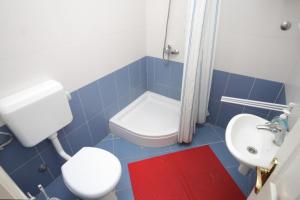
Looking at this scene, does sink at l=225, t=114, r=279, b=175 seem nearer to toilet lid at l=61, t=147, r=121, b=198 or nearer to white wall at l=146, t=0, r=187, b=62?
toilet lid at l=61, t=147, r=121, b=198

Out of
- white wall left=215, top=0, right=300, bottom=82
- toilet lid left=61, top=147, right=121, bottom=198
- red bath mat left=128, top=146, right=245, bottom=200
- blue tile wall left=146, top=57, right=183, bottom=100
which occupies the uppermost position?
white wall left=215, top=0, right=300, bottom=82

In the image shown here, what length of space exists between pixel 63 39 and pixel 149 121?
128cm

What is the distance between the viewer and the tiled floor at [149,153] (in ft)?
4.96

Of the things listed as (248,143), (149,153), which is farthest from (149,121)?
(248,143)

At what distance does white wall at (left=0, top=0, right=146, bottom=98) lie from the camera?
1004 mm

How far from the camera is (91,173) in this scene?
3.96 ft

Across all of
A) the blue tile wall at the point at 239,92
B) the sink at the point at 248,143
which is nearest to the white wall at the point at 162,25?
the blue tile wall at the point at 239,92

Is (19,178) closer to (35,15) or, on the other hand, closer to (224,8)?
(35,15)

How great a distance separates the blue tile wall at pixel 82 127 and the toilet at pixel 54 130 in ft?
0.48

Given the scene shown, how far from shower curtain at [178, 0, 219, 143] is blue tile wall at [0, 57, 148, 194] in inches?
30.4

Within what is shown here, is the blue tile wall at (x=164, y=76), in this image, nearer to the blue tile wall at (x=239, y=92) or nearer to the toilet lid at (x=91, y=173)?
the blue tile wall at (x=239, y=92)

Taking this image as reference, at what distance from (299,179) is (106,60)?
1.58 metres

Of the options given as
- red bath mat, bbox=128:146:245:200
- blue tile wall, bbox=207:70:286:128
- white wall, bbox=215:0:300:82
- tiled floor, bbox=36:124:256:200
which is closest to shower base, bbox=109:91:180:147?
tiled floor, bbox=36:124:256:200

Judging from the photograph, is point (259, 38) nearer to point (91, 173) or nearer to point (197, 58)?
point (197, 58)
